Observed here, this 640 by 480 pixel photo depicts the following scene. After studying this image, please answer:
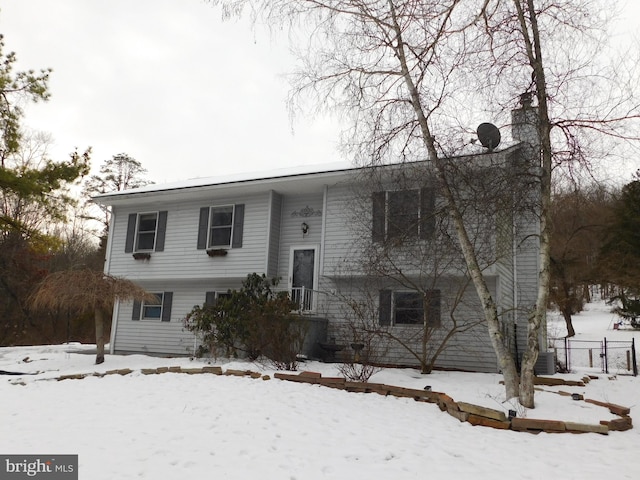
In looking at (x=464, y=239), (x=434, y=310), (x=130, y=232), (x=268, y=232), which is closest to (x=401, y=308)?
(x=434, y=310)

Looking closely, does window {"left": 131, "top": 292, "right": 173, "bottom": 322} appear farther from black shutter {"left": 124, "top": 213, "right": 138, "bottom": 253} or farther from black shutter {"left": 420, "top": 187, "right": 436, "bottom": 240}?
black shutter {"left": 420, "top": 187, "right": 436, "bottom": 240}

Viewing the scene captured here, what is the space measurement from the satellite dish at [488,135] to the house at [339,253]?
0.23m

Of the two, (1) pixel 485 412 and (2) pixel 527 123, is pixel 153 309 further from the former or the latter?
(2) pixel 527 123

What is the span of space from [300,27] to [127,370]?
7375 mm

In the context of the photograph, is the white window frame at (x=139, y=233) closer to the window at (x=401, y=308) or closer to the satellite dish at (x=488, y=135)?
the window at (x=401, y=308)

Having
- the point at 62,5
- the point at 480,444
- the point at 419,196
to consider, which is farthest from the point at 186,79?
the point at 480,444

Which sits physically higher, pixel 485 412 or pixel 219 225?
pixel 219 225

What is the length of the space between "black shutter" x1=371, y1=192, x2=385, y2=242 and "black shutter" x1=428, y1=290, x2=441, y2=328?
174 centimetres

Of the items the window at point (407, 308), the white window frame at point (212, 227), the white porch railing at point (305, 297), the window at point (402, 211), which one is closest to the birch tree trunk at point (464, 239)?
the window at point (402, 211)

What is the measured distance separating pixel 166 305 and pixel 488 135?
11.4m

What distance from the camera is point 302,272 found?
13500mm

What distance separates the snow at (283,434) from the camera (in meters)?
3.97

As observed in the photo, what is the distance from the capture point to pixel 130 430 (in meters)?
4.99

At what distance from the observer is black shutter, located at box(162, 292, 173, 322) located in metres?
14.9
